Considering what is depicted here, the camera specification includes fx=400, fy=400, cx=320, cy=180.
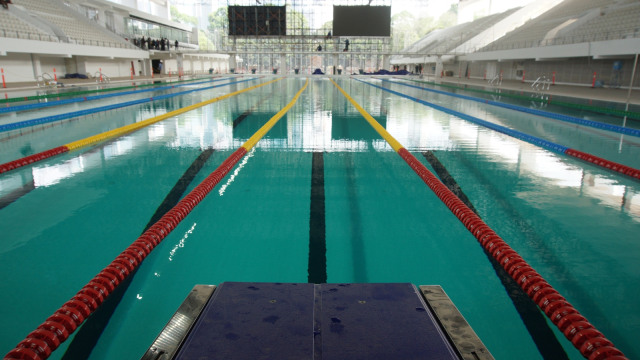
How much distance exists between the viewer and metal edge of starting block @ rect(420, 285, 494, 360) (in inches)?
44.4

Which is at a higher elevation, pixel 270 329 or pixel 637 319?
pixel 270 329

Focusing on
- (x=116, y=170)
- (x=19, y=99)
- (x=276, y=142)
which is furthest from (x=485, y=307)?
(x=19, y=99)

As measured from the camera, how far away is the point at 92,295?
69.3 inches

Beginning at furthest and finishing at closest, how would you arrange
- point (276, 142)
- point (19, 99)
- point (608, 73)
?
point (608, 73) → point (19, 99) → point (276, 142)

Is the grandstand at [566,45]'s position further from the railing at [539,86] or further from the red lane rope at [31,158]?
the red lane rope at [31,158]

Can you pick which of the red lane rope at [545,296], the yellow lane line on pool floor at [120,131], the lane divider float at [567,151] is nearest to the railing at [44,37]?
the yellow lane line on pool floor at [120,131]

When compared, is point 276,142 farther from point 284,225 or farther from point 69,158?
point 284,225

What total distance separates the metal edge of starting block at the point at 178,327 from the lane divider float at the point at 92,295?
500mm

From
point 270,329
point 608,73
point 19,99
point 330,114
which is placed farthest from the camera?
point 608,73

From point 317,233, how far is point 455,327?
1.75 metres

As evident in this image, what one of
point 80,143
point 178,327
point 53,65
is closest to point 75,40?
point 53,65

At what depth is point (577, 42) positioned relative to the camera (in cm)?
1644

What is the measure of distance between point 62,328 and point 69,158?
13.9ft

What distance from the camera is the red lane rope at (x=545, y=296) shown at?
4.71ft
